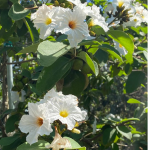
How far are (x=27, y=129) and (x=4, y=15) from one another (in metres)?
0.91

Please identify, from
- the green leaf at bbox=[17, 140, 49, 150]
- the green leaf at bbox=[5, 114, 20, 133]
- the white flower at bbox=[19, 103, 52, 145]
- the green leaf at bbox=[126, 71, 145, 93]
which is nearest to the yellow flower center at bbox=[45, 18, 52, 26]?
the white flower at bbox=[19, 103, 52, 145]

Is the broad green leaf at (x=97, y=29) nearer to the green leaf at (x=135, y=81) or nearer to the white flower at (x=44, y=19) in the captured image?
the white flower at (x=44, y=19)

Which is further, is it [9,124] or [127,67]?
[127,67]

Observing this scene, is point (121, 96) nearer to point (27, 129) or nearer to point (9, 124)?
point (9, 124)

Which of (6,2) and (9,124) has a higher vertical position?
(6,2)

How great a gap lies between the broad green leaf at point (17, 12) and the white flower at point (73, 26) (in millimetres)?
311

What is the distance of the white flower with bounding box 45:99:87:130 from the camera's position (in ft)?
2.64

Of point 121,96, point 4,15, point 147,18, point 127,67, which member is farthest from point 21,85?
point 121,96

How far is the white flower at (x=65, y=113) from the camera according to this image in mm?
805

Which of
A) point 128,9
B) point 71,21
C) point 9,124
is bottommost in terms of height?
point 9,124

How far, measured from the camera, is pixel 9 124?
5.12ft

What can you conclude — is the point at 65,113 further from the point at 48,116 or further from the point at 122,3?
the point at 122,3

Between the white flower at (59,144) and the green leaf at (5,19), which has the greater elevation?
the green leaf at (5,19)

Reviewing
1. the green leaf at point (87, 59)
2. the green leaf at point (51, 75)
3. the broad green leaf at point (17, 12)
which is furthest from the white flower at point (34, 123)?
the broad green leaf at point (17, 12)
